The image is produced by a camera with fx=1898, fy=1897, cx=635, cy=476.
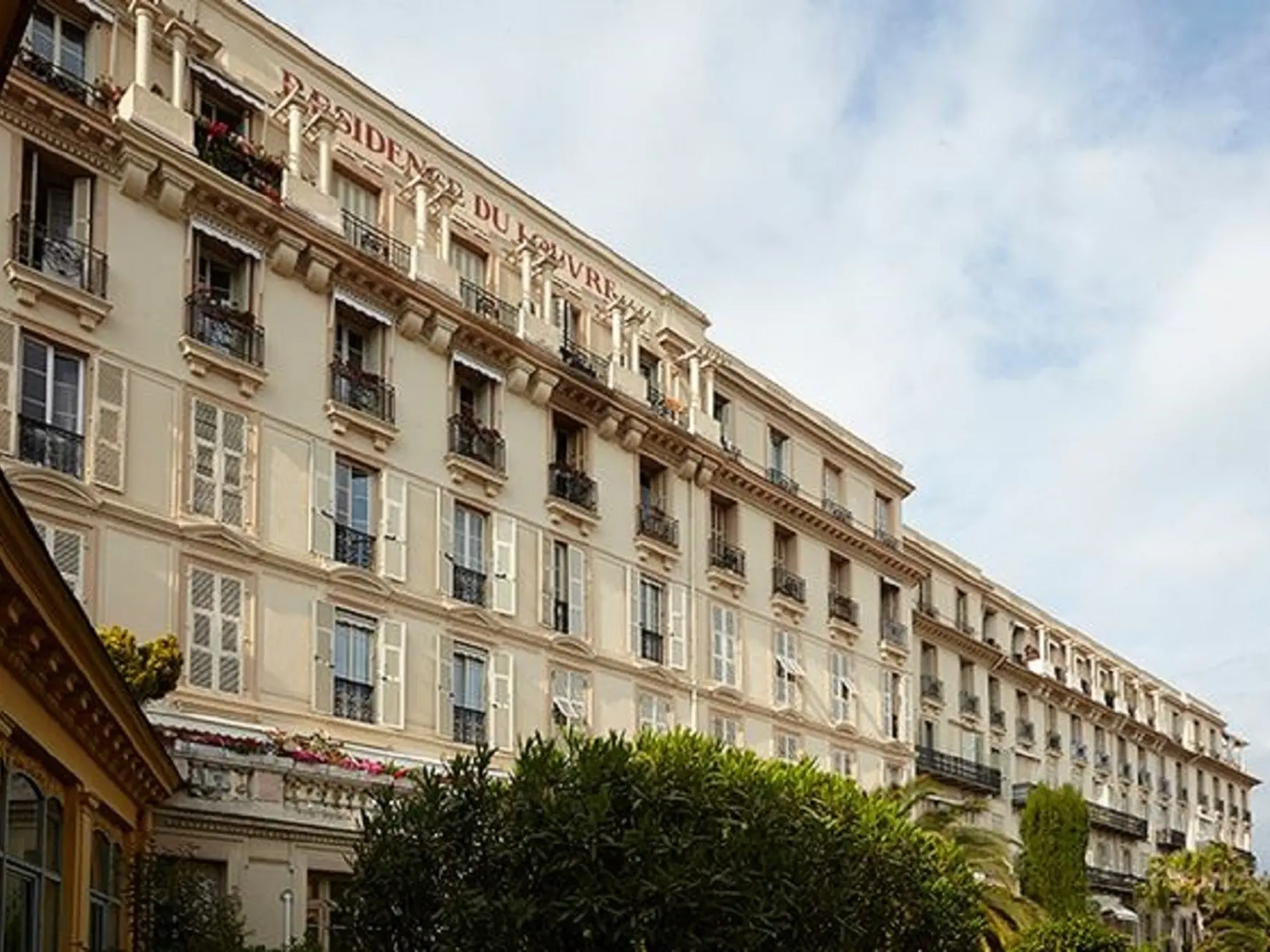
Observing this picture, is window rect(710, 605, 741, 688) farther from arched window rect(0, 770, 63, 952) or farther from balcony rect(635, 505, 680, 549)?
arched window rect(0, 770, 63, 952)

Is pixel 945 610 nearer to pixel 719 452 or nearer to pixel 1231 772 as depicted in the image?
pixel 719 452

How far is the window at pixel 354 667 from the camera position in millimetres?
33156

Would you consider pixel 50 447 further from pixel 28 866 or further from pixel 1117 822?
pixel 1117 822

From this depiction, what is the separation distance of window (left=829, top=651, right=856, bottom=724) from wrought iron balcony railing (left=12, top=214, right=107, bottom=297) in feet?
85.5

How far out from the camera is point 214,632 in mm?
30500

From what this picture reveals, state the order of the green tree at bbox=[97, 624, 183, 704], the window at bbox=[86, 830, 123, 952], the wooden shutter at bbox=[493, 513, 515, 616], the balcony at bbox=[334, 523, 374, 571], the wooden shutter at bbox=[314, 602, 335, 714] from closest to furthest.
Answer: the window at bbox=[86, 830, 123, 952], the green tree at bbox=[97, 624, 183, 704], the wooden shutter at bbox=[314, 602, 335, 714], the balcony at bbox=[334, 523, 374, 571], the wooden shutter at bbox=[493, 513, 515, 616]

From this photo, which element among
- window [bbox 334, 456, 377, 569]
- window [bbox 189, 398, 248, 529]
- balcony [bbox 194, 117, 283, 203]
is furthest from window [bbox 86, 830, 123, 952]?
balcony [bbox 194, 117, 283, 203]

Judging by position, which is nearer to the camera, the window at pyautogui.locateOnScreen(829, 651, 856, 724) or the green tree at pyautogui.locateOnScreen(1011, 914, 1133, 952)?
the green tree at pyautogui.locateOnScreen(1011, 914, 1133, 952)

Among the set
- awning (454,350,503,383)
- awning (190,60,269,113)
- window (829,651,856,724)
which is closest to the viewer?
awning (190,60,269,113)

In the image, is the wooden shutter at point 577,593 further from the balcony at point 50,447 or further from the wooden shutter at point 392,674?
the balcony at point 50,447

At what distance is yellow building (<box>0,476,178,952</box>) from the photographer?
14148mm

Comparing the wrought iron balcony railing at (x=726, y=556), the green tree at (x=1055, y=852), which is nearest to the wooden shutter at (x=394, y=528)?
the wrought iron balcony railing at (x=726, y=556)

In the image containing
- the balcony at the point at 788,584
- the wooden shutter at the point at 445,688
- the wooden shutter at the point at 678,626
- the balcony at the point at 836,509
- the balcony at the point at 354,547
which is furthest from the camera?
the balcony at the point at 836,509

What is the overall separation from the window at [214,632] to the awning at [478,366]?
7756mm
